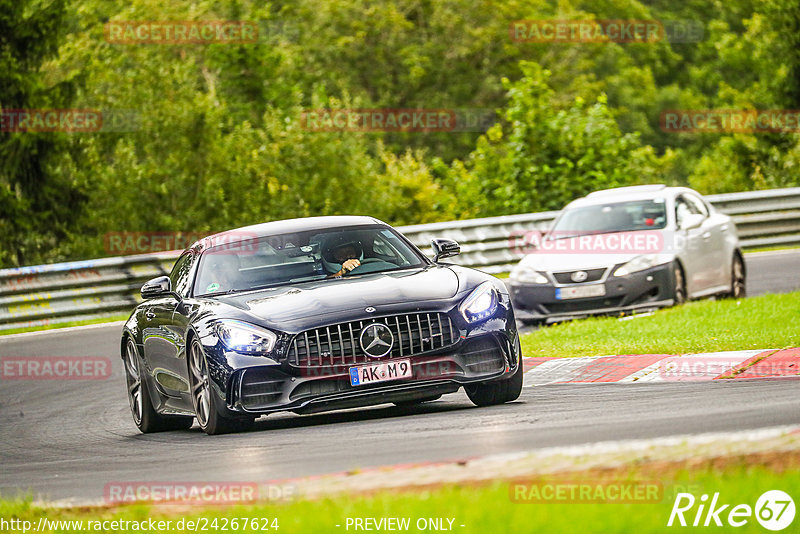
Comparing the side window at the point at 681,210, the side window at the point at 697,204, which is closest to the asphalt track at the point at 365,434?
the side window at the point at 681,210

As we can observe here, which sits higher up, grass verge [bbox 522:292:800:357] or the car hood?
the car hood

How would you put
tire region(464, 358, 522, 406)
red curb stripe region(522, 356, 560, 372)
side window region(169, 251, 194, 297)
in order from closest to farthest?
tire region(464, 358, 522, 406), side window region(169, 251, 194, 297), red curb stripe region(522, 356, 560, 372)

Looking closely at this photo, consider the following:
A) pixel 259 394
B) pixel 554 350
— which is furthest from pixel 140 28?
pixel 259 394

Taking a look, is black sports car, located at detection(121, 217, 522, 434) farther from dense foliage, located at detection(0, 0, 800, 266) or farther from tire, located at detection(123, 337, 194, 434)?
dense foliage, located at detection(0, 0, 800, 266)

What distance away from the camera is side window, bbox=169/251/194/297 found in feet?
35.6

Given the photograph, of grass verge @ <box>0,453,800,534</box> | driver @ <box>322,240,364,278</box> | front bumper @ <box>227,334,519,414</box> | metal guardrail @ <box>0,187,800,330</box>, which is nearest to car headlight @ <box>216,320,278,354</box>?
front bumper @ <box>227,334,519,414</box>

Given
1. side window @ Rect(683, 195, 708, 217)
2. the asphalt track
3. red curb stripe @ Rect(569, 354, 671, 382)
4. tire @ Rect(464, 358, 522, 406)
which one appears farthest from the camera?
side window @ Rect(683, 195, 708, 217)

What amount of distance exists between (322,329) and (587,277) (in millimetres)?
7976

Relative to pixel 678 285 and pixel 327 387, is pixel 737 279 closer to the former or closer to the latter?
pixel 678 285

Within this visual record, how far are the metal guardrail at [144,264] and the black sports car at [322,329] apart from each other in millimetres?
10650

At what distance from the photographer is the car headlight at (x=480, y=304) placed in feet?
31.4

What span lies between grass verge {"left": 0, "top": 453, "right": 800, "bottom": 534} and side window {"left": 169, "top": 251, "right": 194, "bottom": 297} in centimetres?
468

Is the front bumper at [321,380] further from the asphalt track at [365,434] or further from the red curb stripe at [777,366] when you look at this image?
the red curb stripe at [777,366]

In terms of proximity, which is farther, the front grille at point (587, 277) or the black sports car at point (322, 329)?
the front grille at point (587, 277)
